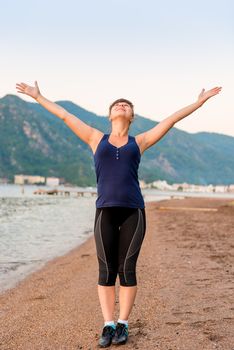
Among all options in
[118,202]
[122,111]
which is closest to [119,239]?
[118,202]

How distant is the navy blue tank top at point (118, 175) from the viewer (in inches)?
176

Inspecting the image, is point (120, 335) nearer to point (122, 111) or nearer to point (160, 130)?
point (160, 130)

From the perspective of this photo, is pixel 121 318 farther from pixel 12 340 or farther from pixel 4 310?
pixel 4 310

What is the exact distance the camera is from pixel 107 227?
4.59 m

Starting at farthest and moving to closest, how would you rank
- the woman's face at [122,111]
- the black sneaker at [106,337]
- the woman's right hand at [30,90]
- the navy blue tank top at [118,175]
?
the woman's right hand at [30,90] < the woman's face at [122,111] < the black sneaker at [106,337] < the navy blue tank top at [118,175]

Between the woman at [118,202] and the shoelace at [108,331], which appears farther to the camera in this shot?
the shoelace at [108,331]

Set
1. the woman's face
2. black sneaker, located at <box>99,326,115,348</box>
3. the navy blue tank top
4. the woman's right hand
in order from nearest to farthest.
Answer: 1. the navy blue tank top
2. black sneaker, located at <box>99,326,115,348</box>
3. the woman's face
4. the woman's right hand

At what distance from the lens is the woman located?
4523 millimetres

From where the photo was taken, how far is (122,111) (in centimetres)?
474

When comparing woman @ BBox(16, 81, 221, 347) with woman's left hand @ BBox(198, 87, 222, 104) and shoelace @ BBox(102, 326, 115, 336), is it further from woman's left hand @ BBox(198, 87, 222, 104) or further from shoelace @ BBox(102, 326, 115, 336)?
woman's left hand @ BBox(198, 87, 222, 104)

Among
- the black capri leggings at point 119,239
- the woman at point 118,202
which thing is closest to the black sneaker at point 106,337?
the woman at point 118,202

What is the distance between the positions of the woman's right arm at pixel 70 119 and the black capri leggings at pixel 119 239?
76 cm

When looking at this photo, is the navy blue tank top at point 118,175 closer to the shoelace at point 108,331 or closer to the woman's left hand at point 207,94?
the woman's left hand at point 207,94

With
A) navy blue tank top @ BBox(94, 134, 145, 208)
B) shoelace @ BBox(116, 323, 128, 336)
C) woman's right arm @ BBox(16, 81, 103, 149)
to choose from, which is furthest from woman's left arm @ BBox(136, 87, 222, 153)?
shoelace @ BBox(116, 323, 128, 336)
